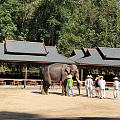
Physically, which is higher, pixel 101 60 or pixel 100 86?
pixel 101 60

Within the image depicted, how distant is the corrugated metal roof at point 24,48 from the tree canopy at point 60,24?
42.2 feet

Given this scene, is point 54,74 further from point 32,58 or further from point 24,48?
→ point 24,48

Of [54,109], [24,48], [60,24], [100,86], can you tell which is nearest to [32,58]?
[24,48]

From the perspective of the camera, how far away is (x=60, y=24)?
46.5m

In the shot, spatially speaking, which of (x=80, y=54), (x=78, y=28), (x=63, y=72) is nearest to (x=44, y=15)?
(x=78, y=28)

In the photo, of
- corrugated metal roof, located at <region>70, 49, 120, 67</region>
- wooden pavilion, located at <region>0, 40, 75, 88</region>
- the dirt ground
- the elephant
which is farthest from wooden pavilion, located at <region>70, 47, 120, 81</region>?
the dirt ground

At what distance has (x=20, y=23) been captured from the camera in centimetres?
5172

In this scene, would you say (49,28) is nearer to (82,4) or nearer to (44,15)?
(44,15)

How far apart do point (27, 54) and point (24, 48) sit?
117cm

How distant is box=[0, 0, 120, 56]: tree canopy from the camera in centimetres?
4623

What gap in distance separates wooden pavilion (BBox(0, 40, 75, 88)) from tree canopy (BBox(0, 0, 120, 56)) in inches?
523

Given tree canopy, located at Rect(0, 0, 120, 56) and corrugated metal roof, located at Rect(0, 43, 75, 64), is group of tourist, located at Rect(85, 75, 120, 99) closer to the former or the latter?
corrugated metal roof, located at Rect(0, 43, 75, 64)

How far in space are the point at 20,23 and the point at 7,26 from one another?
7.71 metres

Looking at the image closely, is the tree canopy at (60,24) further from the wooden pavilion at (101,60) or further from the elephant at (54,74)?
the elephant at (54,74)
